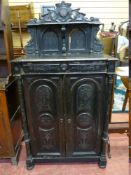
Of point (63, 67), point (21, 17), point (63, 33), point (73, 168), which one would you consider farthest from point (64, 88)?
point (21, 17)

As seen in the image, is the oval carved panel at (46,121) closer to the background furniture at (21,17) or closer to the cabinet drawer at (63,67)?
the cabinet drawer at (63,67)

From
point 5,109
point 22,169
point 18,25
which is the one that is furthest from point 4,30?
point 22,169

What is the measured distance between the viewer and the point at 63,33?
2.07 m

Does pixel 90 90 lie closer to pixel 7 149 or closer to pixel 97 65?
pixel 97 65

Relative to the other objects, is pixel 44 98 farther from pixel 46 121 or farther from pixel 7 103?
pixel 7 103

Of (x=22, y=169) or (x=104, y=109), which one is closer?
(x=104, y=109)

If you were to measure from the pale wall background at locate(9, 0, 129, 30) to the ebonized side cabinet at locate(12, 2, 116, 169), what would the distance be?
0.63 metres

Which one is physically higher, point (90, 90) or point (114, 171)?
point (90, 90)

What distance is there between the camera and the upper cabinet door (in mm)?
1921

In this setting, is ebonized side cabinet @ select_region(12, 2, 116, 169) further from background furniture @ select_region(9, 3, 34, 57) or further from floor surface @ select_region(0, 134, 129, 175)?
background furniture @ select_region(9, 3, 34, 57)

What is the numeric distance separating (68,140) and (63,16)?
1.27 metres

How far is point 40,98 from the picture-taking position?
1991mm

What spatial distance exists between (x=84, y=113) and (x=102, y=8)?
57.0 inches

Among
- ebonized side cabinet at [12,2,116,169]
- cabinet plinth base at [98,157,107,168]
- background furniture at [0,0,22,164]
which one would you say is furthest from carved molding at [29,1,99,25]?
cabinet plinth base at [98,157,107,168]
